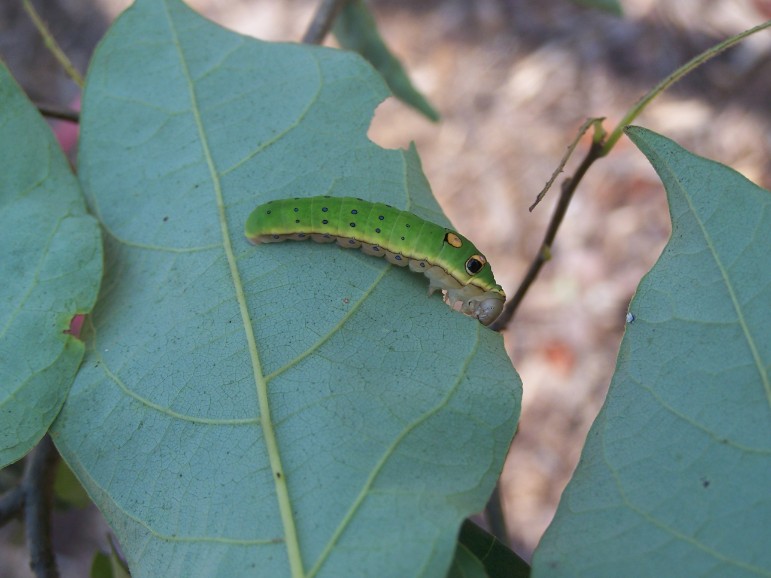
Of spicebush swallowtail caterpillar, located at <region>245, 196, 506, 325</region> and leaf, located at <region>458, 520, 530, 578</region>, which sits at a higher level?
spicebush swallowtail caterpillar, located at <region>245, 196, 506, 325</region>

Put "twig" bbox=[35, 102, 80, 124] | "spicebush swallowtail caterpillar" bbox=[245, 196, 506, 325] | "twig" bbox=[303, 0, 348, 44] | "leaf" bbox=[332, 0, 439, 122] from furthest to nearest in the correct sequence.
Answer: "leaf" bbox=[332, 0, 439, 122] → "twig" bbox=[303, 0, 348, 44] → "twig" bbox=[35, 102, 80, 124] → "spicebush swallowtail caterpillar" bbox=[245, 196, 506, 325]

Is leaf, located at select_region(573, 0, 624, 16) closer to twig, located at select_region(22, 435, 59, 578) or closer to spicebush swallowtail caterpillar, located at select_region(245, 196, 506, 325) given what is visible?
spicebush swallowtail caterpillar, located at select_region(245, 196, 506, 325)

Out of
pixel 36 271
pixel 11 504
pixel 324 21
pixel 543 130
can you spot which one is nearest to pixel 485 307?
pixel 36 271

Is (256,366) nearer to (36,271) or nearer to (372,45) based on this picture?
(36,271)

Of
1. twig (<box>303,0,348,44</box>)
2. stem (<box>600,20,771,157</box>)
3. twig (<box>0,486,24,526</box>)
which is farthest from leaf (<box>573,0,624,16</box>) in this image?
twig (<box>0,486,24,526</box>)

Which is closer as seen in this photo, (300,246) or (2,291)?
(2,291)

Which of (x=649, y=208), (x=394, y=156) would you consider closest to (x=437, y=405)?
(x=394, y=156)

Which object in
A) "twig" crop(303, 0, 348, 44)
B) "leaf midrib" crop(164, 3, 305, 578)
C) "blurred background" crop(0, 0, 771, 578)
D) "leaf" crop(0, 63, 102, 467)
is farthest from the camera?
"blurred background" crop(0, 0, 771, 578)

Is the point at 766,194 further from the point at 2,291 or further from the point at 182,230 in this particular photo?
the point at 2,291
